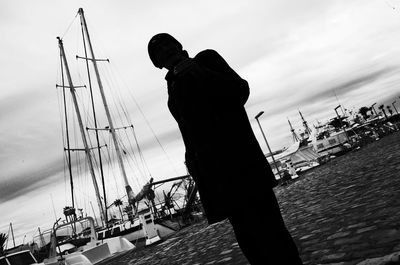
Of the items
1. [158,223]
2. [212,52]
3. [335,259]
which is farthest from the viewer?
[158,223]

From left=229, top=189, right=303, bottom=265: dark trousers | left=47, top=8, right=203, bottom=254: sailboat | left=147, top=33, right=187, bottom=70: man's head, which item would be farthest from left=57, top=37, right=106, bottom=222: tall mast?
left=229, top=189, right=303, bottom=265: dark trousers

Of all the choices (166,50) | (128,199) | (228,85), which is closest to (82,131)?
(128,199)

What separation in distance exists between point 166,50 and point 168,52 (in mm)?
21

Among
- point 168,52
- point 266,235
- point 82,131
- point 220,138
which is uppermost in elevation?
point 82,131

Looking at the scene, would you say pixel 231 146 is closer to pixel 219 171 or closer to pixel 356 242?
pixel 219 171

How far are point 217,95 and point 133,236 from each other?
1816 centimetres

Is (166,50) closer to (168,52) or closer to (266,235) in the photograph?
(168,52)

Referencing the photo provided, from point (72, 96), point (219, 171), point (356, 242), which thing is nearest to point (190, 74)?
point (219, 171)

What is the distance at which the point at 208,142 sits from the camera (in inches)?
72.8

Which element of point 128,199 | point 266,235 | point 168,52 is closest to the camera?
point 266,235

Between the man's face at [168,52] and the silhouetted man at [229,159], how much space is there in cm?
12

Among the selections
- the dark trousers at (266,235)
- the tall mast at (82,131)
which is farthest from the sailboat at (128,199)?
the dark trousers at (266,235)

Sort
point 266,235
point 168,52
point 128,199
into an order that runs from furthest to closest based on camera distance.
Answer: point 128,199
point 168,52
point 266,235

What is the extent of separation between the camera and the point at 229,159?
1.80 metres
